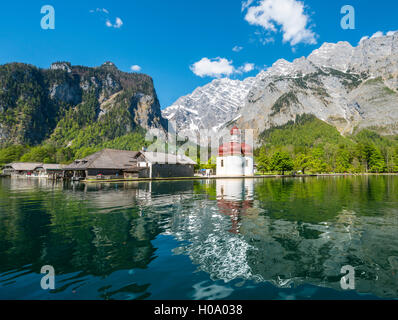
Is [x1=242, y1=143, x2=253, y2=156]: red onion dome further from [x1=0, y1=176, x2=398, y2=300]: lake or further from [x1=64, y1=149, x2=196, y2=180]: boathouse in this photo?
[x1=0, y1=176, x2=398, y2=300]: lake

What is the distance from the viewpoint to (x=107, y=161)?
58656 mm

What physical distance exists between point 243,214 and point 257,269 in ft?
24.6

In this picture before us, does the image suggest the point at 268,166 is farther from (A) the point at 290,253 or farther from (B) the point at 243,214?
(A) the point at 290,253

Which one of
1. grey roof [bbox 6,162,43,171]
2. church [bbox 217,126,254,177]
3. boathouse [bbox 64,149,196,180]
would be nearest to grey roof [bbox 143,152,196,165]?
boathouse [bbox 64,149,196,180]

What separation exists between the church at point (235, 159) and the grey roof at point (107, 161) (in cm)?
2830

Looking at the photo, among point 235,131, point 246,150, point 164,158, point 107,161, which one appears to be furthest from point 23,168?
point 246,150

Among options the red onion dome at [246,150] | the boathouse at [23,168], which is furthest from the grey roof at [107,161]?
the boathouse at [23,168]

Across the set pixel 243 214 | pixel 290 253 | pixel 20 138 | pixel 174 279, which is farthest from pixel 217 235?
pixel 20 138

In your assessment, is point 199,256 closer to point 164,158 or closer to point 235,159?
point 164,158

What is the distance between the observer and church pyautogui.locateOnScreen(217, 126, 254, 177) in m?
73.7

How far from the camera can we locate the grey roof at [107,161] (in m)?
56.4

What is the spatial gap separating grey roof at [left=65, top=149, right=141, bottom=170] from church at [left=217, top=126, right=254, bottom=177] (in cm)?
2830
